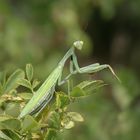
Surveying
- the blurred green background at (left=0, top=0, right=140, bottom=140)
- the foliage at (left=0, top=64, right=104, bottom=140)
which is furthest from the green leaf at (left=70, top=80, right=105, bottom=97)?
the blurred green background at (left=0, top=0, right=140, bottom=140)

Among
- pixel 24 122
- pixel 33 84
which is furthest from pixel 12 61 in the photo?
pixel 24 122

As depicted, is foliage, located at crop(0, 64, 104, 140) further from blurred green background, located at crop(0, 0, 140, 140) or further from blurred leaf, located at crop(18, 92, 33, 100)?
blurred green background, located at crop(0, 0, 140, 140)

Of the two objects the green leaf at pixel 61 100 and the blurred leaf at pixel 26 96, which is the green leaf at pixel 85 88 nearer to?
A: the green leaf at pixel 61 100

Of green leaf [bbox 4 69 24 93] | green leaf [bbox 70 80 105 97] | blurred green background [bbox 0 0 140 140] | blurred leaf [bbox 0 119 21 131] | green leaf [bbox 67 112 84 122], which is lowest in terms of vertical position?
blurred green background [bbox 0 0 140 140]

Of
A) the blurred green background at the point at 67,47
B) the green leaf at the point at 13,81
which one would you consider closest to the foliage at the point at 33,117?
the green leaf at the point at 13,81

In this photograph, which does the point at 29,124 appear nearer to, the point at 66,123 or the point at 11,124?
the point at 11,124
